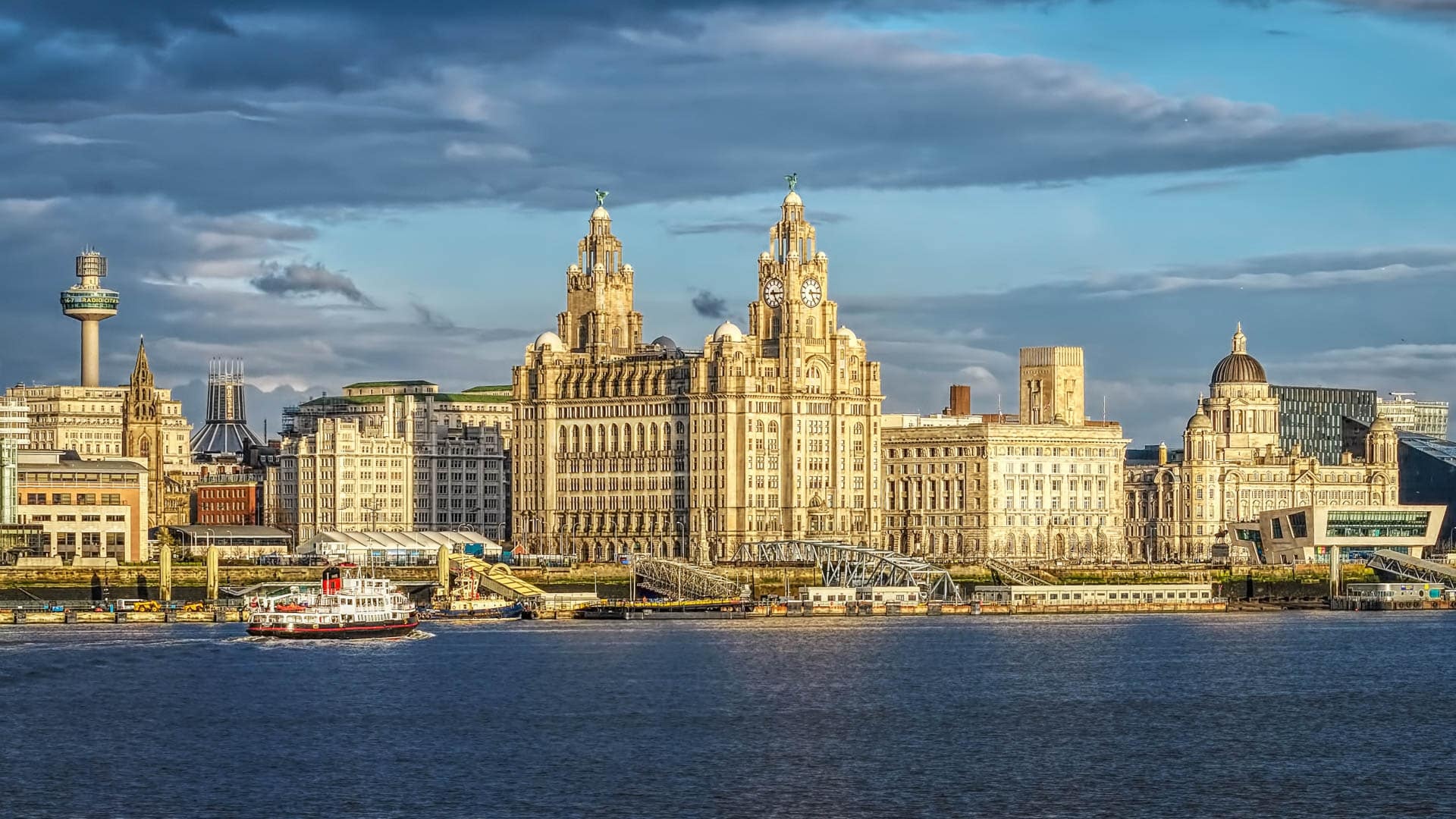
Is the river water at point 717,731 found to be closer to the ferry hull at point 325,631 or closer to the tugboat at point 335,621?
the ferry hull at point 325,631

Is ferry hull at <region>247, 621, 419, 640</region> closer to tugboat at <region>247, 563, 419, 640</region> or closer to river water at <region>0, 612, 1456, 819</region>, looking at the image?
tugboat at <region>247, 563, 419, 640</region>

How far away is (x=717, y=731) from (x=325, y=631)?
70.6 metres

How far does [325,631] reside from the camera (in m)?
196

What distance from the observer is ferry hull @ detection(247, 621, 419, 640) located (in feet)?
640

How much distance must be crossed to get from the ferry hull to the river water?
6.07 meters

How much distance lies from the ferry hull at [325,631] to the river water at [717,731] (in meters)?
6.07

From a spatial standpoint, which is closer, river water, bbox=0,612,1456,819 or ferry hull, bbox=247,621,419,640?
river water, bbox=0,612,1456,819

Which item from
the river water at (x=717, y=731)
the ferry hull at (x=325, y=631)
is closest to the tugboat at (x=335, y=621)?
the ferry hull at (x=325, y=631)

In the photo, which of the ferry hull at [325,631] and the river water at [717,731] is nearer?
the river water at [717,731]

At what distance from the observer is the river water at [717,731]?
10819cm

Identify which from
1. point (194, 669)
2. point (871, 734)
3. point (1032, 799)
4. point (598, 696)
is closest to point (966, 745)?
point (871, 734)

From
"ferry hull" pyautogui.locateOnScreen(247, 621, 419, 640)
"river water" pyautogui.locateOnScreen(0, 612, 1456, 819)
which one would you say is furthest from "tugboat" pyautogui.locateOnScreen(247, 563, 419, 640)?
"river water" pyautogui.locateOnScreen(0, 612, 1456, 819)

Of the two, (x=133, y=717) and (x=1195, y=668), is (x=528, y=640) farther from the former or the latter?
(x=133, y=717)

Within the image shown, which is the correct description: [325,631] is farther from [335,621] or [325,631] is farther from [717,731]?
[717,731]
